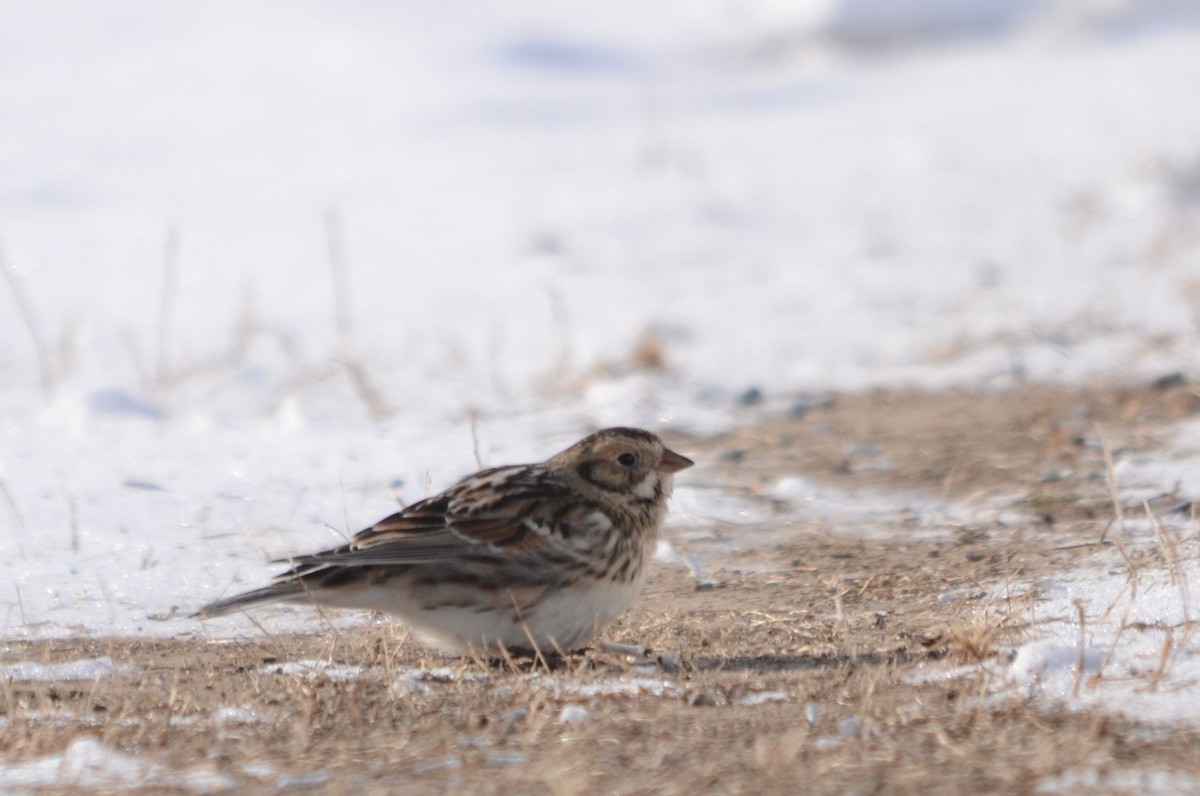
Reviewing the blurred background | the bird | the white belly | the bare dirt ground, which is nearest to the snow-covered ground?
the blurred background

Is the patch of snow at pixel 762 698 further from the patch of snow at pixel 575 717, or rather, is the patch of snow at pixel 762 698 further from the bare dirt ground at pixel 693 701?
the patch of snow at pixel 575 717

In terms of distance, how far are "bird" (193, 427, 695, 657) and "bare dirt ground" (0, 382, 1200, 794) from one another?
0.11 metres

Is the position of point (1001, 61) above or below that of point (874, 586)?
above

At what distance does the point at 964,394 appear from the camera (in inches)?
345

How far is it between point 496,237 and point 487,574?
8.68 meters

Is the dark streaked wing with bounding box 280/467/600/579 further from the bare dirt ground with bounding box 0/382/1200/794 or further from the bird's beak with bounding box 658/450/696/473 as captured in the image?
the bird's beak with bounding box 658/450/696/473

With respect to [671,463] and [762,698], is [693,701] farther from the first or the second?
[671,463]

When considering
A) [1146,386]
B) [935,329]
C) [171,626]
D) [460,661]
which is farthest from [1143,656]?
[935,329]

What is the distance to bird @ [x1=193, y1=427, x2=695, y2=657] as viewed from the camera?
4.53m

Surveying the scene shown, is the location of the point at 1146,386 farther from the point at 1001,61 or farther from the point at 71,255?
the point at 1001,61

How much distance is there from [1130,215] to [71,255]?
8.12m

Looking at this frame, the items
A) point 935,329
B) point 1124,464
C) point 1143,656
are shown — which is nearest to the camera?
point 1143,656

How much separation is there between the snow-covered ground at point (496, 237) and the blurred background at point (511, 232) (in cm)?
4

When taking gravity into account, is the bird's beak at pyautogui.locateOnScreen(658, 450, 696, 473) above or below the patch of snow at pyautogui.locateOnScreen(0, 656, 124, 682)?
above
